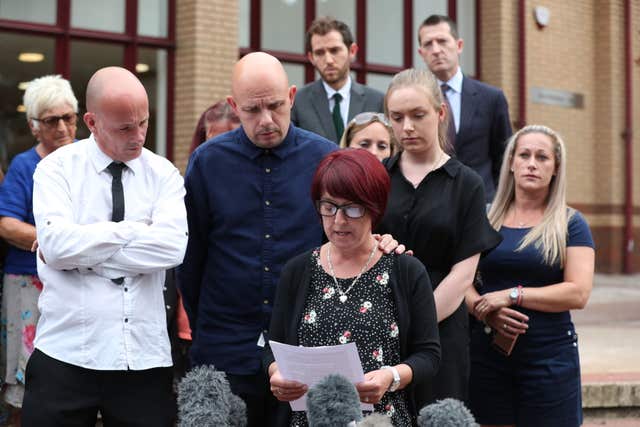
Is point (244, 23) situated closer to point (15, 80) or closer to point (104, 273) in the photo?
point (15, 80)

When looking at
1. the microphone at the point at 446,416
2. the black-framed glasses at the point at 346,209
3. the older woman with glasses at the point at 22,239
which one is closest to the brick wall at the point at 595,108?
the older woman with glasses at the point at 22,239

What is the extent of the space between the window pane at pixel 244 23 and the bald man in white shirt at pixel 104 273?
796cm

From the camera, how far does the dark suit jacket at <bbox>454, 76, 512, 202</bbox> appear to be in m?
5.22

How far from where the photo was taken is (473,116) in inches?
208

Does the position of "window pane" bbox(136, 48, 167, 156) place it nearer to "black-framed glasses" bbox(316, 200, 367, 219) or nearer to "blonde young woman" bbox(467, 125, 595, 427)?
"blonde young woman" bbox(467, 125, 595, 427)

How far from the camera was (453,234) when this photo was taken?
3467 mm

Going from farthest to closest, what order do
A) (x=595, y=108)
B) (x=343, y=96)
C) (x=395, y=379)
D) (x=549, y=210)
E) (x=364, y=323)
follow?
(x=595, y=108) → (x=343, y=96) → (x=549, y=210) → (x=364, y=323) → (x=395, y=379)

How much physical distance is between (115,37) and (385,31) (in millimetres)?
4024

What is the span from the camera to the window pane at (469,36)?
13258 millimetres

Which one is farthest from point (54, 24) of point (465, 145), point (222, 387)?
point (222, 387)

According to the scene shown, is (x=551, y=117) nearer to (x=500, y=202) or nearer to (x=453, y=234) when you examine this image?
(x=500, y=202)

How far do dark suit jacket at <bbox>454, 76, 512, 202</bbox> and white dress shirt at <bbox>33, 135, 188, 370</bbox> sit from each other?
2406 millimetres

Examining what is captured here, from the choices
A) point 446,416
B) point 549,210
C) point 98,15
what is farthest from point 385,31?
point 446,416

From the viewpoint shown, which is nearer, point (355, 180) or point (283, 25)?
point (355, 180)
